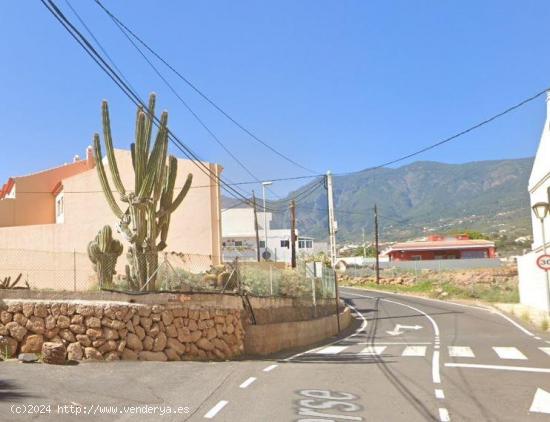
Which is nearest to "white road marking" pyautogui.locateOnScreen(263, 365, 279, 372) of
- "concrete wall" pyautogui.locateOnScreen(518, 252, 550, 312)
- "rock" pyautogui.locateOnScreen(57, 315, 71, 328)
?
"rock" pyautogui.locateOnScreen(57, 315, 71, 328)

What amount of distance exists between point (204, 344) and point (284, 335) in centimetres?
478

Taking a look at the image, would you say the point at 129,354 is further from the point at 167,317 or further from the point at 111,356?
the point at 167,317

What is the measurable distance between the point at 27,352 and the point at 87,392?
4764 millimetres

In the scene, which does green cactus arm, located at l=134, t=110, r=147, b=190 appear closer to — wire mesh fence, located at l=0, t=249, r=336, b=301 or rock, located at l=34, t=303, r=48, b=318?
wire mesh fence, located at l=0, t=249, r=336, b=301

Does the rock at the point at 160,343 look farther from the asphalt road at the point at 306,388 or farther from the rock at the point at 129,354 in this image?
the asphalt road at the point at 306,388

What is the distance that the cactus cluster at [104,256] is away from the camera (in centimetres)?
1661

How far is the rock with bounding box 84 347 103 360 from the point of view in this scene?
14273 millimetres

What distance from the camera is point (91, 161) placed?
38000 mm

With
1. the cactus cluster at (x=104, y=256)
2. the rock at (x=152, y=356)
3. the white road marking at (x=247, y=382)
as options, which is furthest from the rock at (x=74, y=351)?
the white road marking at (x=247, y=382)

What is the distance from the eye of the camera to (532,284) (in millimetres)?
31656

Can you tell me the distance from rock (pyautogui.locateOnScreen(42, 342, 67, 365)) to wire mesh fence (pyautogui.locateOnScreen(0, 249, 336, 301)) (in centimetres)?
275

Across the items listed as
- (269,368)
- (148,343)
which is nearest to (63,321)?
(148,343)

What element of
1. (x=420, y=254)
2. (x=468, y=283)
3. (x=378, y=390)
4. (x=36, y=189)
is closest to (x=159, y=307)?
(x=378, y=390)

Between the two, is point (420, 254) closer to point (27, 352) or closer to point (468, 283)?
point (468, 283)
